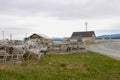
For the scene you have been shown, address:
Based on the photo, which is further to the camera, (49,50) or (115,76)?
(49,50)

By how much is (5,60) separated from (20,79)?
489 inches

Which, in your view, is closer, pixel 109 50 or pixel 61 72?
pixel 61 72

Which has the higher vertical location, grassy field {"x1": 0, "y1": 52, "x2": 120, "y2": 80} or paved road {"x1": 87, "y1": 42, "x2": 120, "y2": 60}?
paved road {"x1": 87, "y1": 42, "x2": 120, "y2": 60}

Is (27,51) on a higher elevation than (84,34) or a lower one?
lower

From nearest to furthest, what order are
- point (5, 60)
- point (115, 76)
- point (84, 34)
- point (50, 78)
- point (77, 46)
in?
point (50, 78)
point (115, 76)
point (5, 60)
point (77, 46)
point (84, 34)

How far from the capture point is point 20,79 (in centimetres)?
1180

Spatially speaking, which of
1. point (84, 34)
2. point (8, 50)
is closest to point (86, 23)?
point (84, 34)

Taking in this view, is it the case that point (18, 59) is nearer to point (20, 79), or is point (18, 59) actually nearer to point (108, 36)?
point (20, 79)

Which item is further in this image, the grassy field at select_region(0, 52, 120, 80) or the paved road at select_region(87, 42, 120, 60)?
the paved road at select_region(87, 42, 120, 60)

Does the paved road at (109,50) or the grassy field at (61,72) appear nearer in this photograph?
the grassy field at (61,72)

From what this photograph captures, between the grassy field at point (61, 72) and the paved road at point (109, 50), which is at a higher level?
the paved road at point (109, 50)

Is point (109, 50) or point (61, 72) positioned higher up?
point (109, 50)

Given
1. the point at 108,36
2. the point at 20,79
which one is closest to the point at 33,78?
the point at 20,79

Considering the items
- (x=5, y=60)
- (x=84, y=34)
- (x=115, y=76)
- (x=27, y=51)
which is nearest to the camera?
(x=115, y=76)
